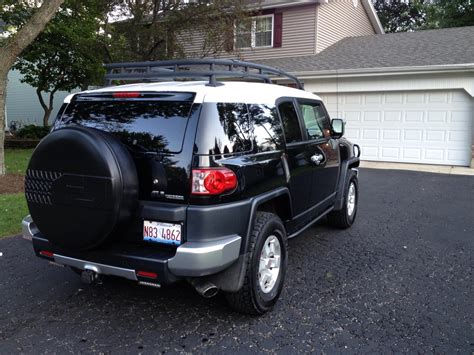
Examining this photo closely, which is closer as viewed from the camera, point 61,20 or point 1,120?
point 1,120

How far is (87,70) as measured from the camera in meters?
16.4

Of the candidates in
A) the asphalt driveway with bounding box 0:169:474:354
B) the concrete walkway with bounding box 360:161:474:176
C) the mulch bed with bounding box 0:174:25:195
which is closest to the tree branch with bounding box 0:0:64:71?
→ the mulch bed with bounding box 0:174:25:195

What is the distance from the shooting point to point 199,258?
2.93m

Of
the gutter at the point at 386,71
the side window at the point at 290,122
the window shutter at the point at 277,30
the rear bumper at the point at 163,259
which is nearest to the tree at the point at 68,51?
the window shutter at the point at 277,30

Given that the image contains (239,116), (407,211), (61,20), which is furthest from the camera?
(61,20)

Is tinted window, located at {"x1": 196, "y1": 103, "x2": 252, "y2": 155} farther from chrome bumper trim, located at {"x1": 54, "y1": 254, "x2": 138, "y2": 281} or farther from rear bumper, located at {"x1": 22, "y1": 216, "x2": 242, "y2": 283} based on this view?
chrome bumper trim, located at {"x1": 54, "y1": 254, "x2": 138, "y2": 281}

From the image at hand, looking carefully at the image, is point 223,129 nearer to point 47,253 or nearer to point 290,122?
point 290,122

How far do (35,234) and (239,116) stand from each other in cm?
190

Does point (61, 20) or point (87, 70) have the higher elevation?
point (61, 20)

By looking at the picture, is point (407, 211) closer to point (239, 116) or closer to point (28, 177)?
point (239, 116)

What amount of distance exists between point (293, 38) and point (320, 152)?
12.6 meters

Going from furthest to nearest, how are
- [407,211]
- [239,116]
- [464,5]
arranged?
1. [464,5]
2. [407,211]
3. [239,116]

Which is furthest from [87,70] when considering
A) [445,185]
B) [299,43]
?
[445,185]

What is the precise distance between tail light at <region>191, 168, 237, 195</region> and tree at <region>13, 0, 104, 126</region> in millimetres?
11871
